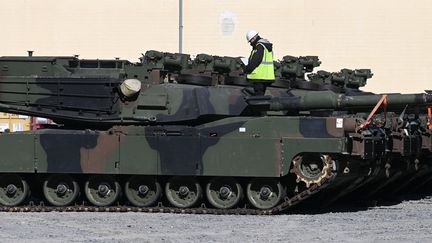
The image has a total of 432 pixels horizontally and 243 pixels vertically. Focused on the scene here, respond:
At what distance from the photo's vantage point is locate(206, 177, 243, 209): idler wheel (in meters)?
21.7

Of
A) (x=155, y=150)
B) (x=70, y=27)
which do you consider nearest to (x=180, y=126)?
(x=155, y=150)

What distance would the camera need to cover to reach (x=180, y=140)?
21766 mm

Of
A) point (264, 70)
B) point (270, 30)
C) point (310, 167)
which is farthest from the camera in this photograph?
point (270, 30)

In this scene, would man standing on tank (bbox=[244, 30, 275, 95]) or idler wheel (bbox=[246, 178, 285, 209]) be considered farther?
man standing on tank (bbox=[244, 30, 275, 95])

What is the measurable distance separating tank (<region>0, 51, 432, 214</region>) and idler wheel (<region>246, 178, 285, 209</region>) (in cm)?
2

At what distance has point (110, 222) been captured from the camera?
19703 mm

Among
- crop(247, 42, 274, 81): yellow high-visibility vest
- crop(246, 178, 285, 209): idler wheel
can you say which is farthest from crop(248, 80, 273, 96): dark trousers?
crop(246, 178, 285, 209): idler wheel

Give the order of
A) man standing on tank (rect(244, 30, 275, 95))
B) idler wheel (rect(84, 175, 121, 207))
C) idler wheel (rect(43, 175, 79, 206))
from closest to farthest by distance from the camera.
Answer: man standing on tank (rect(244, 30, 275, 95)) < idler wheel (rect(84, 175, 121, 207)) < idler wheel (rect(43, 175, 79, 206))

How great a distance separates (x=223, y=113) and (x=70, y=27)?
68.2 feet

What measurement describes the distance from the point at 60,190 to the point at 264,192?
157 inches

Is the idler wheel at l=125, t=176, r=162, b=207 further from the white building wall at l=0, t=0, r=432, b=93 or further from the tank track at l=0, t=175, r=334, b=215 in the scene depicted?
the white building wall at l=0, t=0, r=432, b=93

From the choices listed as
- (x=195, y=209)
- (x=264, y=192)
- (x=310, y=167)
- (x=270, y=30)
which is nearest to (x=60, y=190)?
(x=195, y=209)

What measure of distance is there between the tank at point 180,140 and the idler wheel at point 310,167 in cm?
2

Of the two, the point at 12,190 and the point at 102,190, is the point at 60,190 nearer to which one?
the point at 102,190
